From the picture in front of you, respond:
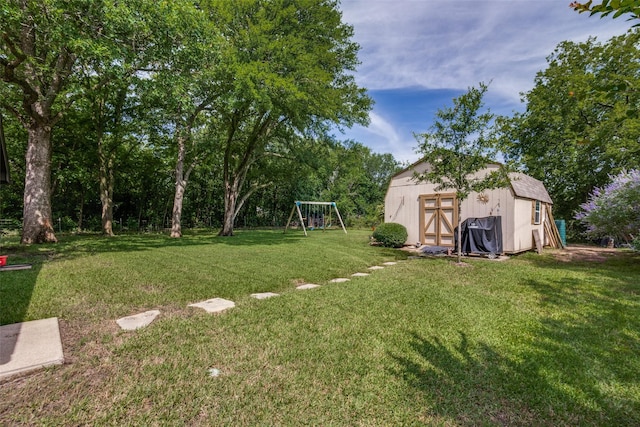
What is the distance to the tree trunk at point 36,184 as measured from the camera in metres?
8.33

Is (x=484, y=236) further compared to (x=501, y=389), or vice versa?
(x=484, y=236)

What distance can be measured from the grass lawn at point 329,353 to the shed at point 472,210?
4.01 metres

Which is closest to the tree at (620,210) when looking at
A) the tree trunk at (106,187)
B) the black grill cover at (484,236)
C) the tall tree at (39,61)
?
the black grill cover at (484,236)

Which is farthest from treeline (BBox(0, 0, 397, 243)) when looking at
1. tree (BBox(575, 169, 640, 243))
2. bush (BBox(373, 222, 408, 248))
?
tree (BBox(575, 169, 640, 243))

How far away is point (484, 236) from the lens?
29.4 ft

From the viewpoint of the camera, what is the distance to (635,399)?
2131mm

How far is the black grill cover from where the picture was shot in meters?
8.88

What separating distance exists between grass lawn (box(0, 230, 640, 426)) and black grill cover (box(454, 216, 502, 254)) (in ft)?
11.6

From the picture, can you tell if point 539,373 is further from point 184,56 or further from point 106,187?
point 106,187

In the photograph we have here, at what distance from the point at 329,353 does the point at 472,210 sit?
888cm

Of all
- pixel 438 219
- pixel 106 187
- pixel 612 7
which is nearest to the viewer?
pixel 612 7

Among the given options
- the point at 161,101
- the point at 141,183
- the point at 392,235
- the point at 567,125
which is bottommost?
A: the point at 392,235

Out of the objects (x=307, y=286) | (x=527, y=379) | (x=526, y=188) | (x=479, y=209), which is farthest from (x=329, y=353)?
(x=526, y=188)

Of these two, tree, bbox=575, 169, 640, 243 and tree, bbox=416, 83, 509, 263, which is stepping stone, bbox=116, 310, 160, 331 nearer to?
tree, bbox=416, 83, 509, 263
